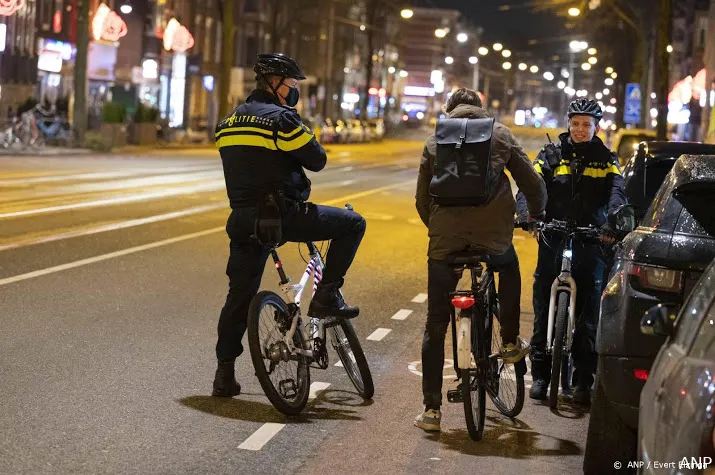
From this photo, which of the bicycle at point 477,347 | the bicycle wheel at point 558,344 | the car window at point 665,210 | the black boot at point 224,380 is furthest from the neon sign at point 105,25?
the car window at point 665,210

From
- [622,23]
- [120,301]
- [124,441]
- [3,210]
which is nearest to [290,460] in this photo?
[124,441]

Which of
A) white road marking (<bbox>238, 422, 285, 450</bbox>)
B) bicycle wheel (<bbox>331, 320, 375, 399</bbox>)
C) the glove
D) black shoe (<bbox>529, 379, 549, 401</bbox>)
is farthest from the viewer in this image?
black shoe (<bbox>529, 379, 549, 401</bbox>)

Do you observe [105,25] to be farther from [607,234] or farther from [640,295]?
[640,295]

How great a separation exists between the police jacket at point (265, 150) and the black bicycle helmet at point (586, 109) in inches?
68.8

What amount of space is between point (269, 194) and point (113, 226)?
10.5 m

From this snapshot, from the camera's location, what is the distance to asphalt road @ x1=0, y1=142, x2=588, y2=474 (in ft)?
20.4

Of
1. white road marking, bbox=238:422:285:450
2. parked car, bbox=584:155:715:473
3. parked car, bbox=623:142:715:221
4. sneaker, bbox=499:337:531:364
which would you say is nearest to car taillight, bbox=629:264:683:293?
parked car, bbox=584:155:715:473

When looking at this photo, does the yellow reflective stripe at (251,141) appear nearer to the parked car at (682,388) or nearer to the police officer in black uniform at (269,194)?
the police officer in black uniform at (269,194)

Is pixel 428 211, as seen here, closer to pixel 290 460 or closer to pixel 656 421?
pixel 290 460

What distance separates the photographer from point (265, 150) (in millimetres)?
7258

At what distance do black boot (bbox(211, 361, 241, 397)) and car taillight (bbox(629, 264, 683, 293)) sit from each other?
2690 millimetres

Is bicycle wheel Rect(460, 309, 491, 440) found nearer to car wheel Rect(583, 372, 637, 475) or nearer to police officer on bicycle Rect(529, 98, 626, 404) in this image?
car wheel Rect(583, 372, 637, 475)

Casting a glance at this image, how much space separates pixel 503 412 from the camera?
737 cm

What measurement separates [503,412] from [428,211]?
129 cm
